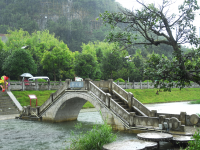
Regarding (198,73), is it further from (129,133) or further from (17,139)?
(17,139)

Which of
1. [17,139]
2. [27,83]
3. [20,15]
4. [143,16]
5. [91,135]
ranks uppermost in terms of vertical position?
[20,15]

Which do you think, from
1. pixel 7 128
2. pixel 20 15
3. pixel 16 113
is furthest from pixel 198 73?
pixel 20 15

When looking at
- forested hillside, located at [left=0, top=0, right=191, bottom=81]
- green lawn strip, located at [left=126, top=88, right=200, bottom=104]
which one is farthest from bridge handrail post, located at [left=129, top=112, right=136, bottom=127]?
green lawn strip, located at [left=126, top=88, right=200, bottom=104]

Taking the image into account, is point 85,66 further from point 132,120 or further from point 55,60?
point 132,120

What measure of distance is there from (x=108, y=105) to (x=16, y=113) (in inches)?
550

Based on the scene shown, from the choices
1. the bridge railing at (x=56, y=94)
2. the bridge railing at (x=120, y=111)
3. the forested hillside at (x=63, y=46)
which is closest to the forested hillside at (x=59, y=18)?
the forested hillside at (x=63, y=46)

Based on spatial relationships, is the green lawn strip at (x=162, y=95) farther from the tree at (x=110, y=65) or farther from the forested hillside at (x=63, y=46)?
the tree at (x=110, y=65)

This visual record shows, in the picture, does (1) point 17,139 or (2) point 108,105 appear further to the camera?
(2) point 108,105

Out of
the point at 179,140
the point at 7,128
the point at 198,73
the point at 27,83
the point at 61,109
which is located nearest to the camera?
the point at 198,73

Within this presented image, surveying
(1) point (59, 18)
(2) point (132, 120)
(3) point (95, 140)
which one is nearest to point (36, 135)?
(2) point (132, 120)

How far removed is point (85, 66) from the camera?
2037 inches

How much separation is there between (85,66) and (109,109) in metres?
34.6

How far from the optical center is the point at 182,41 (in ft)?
31.4

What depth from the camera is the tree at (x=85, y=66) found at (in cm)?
5181
